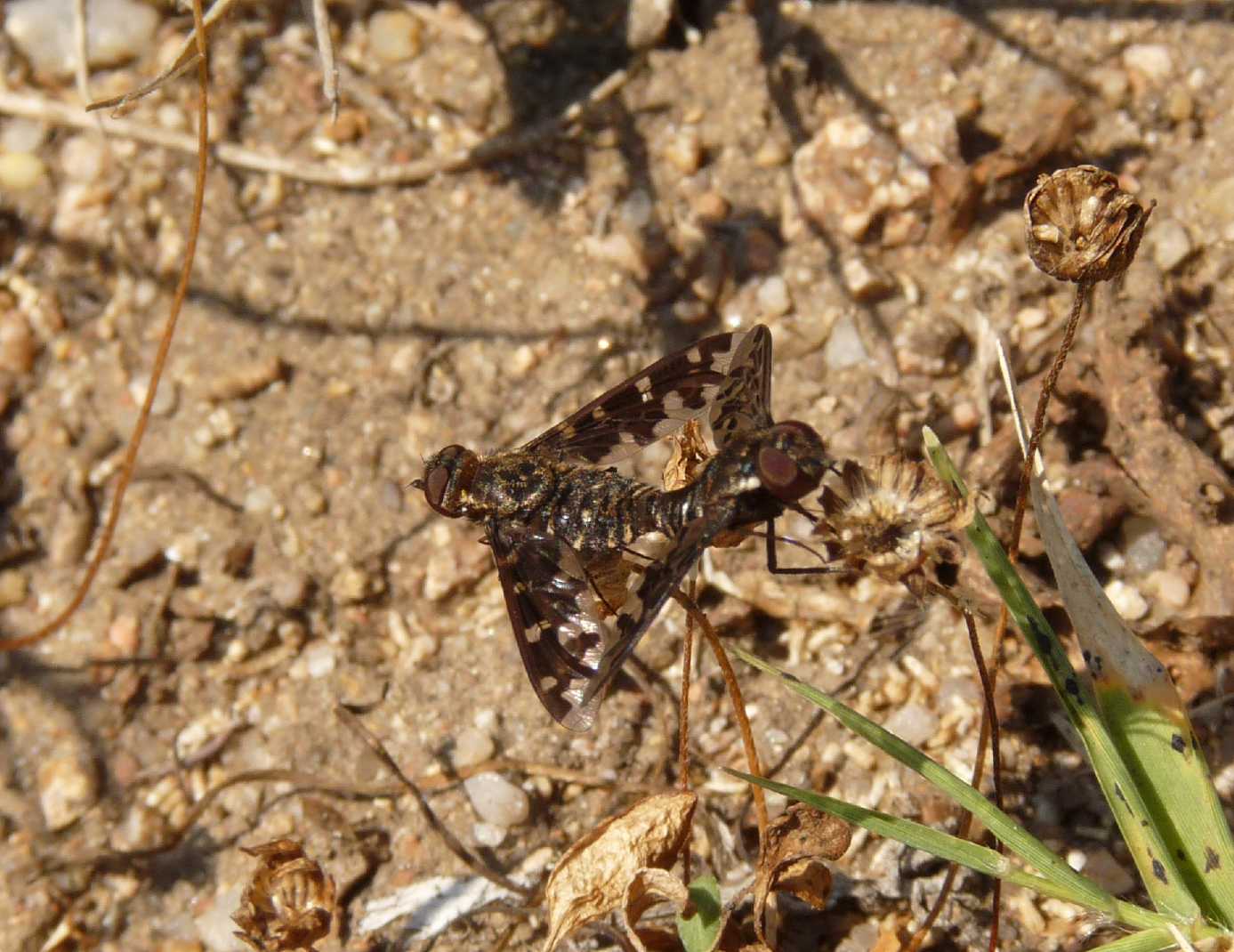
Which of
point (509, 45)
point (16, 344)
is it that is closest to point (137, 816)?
point (16, 344)

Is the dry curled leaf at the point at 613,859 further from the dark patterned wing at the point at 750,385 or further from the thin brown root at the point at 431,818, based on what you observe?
the dark patterned wing at the point at 750,385

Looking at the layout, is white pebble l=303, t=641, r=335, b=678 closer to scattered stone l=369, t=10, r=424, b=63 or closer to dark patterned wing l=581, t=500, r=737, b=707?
dark patterned wing l=581, t=500, r=737, b=707

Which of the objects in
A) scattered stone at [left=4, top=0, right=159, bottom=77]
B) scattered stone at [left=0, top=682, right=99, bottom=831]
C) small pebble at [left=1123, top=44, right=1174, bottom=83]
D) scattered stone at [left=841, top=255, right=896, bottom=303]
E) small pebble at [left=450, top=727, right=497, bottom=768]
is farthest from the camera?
scattered stone at [left=4, top=0, right=159, bottom=77]

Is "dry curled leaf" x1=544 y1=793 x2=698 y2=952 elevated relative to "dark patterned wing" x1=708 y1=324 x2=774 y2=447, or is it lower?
lower

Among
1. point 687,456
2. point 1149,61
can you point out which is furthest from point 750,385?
point 1149,61

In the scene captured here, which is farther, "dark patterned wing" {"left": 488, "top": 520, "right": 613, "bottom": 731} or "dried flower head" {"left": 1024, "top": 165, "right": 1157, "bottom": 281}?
"dark patterned wing" {"left": 488, "top": 520, "right": 613, "bottom": 731}

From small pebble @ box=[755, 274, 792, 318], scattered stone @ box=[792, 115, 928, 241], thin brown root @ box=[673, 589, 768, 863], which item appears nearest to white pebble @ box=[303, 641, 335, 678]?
thin brown root @ box=[673, 589, 768, 863]

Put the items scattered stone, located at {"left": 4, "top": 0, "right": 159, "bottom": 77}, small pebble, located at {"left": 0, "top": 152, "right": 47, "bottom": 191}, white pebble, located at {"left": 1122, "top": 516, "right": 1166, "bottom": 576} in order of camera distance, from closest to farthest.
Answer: white pebble, located at {"left": 1122, "top": 516, "right": 1166, "bottom": 576} → small pebble, located at {"left": 0, "top": 152, "right": 47, "bottom": 191} → scattered stone, located at {"left": 4, "top": 0, "right": 159, "bottom": 77}
